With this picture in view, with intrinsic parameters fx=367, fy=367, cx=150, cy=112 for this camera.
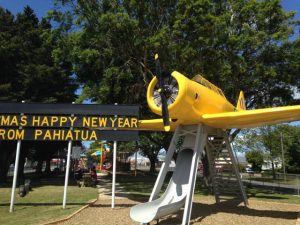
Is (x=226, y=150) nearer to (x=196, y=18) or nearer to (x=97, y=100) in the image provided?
(x=196, y=18)

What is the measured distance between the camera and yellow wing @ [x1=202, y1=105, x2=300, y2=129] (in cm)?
1203

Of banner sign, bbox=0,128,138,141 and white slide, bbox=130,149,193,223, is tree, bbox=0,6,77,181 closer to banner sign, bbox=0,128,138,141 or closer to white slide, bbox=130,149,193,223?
banner sign, bbox=0,128,138,141

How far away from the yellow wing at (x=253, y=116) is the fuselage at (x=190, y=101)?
1.45 ft

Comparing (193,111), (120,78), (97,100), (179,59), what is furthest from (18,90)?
(193,111)

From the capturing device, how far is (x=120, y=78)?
22.0 meters

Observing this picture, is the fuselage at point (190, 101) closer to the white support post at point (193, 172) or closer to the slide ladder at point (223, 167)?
the white support post at point (193, 172)

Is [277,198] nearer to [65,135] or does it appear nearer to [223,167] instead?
[223,167]

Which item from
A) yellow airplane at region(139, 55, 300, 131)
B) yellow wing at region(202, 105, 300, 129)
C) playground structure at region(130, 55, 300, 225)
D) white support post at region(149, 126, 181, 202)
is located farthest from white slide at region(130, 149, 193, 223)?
yellow wing at region(202, 105, 300, 129)

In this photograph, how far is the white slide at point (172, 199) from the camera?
1059 cm

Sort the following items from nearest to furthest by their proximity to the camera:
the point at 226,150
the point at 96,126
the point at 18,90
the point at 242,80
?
the point at 96,126
the point at 226,150
the point at 242,80
the point at 18,90

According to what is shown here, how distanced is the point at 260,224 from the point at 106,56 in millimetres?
14036

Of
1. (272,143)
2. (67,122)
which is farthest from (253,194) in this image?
(272,143)

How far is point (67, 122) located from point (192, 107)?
18.1ft

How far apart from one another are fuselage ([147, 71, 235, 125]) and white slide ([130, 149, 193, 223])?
1.50 m
